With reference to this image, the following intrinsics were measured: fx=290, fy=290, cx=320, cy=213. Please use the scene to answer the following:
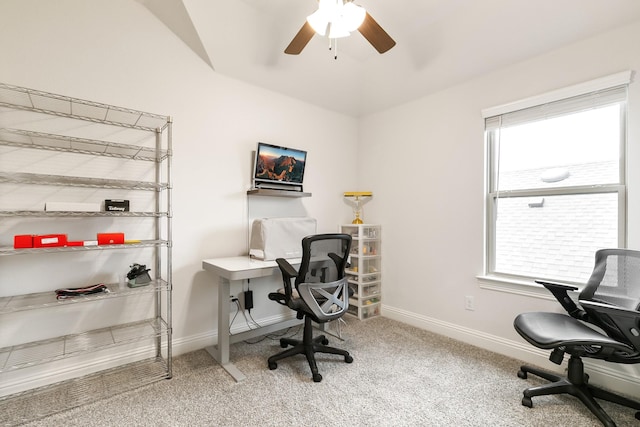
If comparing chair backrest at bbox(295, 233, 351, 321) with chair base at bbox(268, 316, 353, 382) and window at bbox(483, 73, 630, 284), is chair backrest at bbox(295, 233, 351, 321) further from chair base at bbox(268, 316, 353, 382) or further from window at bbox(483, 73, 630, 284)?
window at bbox(483, 73, 630, 284)

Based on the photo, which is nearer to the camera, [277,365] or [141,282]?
[141,282]

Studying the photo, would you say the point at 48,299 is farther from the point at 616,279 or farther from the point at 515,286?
the point at 616,279

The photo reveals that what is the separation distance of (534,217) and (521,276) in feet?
1.67

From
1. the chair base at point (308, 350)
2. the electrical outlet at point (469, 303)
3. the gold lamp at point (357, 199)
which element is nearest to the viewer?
the chair base at point (308, 350)

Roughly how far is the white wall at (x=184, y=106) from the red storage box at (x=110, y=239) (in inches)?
20.9

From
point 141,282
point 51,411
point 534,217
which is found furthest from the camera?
point 534,217

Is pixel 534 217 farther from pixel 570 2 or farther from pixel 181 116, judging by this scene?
pixel 181 116

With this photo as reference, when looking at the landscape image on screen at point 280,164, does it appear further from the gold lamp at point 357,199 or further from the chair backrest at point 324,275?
the chair backrest at point 324,275

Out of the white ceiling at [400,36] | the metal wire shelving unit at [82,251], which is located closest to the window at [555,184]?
the white ceiling at [400,36]

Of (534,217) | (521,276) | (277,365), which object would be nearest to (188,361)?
(277,365)

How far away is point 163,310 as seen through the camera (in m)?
2.38

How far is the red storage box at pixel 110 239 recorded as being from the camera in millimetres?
1896

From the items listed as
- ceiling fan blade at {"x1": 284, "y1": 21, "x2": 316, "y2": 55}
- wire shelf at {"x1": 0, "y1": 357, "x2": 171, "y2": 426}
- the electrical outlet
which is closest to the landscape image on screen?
ceiling fan blade at {"x1": 284, "y1": 21, "x2": 316, "y2": 55}

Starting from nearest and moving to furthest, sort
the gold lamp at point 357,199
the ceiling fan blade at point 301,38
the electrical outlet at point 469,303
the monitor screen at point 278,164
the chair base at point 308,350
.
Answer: the ceiling fan blade at point 301,38
the chair base at point 308,350
the electrical outlet at point 469,303
the monitor screen at point 278,164
the gold lamp at point 357,199
